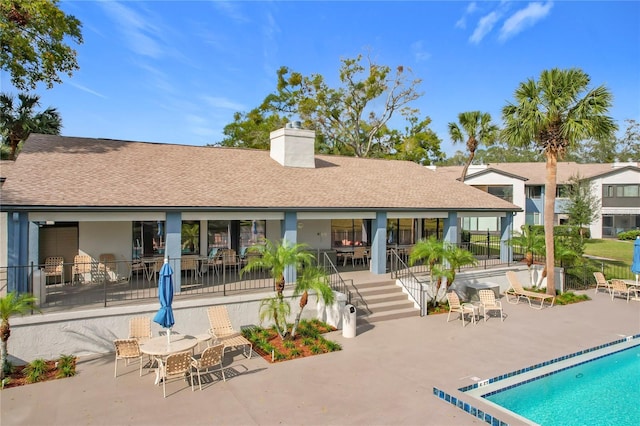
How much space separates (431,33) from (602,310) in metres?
16.2

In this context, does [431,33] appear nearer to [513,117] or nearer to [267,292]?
[513,117]

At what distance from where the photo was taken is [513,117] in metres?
19.0

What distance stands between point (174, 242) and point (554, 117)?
53.3 ft

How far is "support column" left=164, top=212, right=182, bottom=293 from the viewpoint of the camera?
44.7 ft

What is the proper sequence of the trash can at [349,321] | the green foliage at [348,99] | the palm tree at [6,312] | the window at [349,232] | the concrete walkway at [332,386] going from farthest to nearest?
the green foliage at [348,99] → the window at [349,232] → the trash can at [349,321] → the palm tree at [6,312] → the concrete walkway at [332,386]

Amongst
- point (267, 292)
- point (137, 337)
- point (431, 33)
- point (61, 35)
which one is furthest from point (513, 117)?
point (61, 35)

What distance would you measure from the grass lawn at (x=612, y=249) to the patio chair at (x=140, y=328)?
30.1 m

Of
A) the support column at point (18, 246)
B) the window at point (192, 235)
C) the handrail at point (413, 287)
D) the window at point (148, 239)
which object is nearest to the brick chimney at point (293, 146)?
the window at point (192, 235)

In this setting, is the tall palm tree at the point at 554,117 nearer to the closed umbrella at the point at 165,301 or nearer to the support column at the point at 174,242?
the support column at the point at 174,242

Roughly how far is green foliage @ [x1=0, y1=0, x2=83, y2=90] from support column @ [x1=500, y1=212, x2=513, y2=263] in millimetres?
24773

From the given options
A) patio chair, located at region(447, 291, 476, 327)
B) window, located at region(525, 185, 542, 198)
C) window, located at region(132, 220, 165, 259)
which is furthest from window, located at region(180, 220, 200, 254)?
window, located at region(525, 185, 542, 198)

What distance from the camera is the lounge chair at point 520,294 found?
1753 centimetres

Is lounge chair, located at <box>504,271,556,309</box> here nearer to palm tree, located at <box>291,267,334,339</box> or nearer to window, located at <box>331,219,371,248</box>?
window, located at <box>331,219,371,248</box>

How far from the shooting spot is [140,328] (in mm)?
11227
